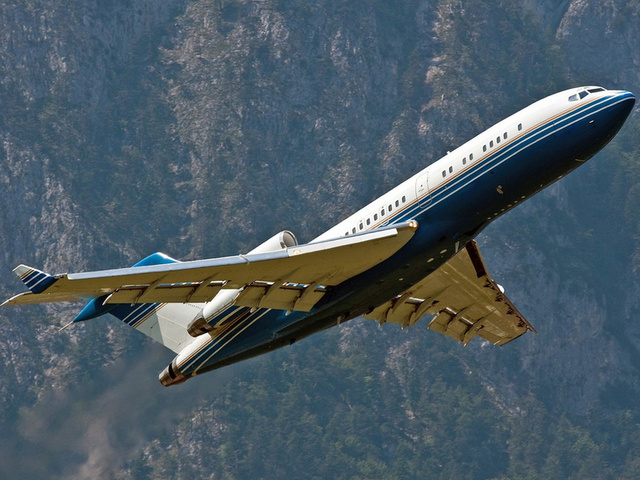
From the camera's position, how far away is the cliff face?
129m

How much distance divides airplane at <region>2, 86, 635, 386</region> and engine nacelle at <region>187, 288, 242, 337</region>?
4cm

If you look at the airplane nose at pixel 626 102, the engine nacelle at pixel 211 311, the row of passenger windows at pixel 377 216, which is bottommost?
the engine nacelle at pixel 211 311

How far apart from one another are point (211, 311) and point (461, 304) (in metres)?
11.2

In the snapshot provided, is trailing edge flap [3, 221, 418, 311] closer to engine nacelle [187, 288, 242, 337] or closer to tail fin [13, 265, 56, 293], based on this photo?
engine nacelle [187, 288, 242, 337]

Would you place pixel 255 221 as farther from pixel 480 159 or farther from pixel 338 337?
pixel 480 159

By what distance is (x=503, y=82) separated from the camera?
570 feet

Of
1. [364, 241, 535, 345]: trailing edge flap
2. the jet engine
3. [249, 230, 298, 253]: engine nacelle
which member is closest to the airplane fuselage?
[249, 230, 298, 253]: engine nacelle

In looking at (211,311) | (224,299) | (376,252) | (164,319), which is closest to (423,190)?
(376,252)

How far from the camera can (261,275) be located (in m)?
43.7

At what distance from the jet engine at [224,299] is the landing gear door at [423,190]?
15.9 feet

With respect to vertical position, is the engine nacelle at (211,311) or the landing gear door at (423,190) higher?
the landing gear door at (423,190)

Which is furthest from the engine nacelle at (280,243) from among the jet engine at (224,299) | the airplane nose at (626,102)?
the airplane nose at (626,102)

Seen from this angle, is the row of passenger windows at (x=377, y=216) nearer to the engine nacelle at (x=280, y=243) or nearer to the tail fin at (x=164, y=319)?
the engine nacelle at (x=280, y=243)

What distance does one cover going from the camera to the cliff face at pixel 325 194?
129 m
